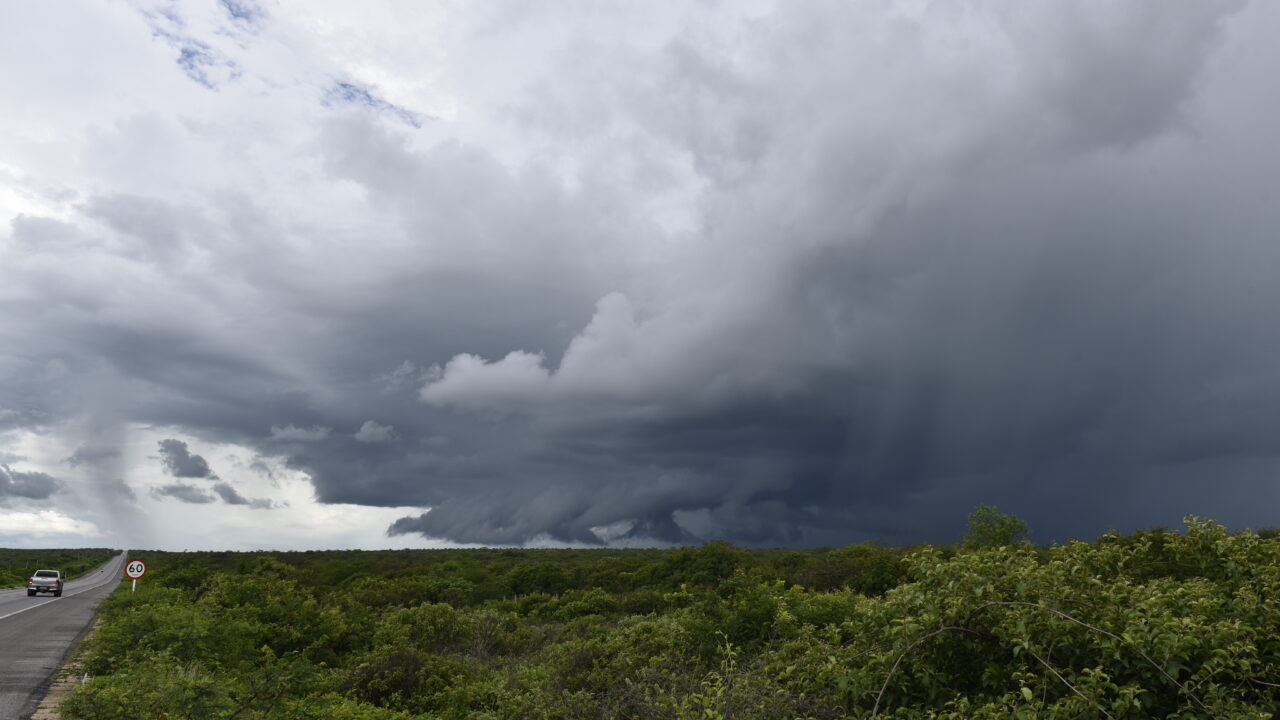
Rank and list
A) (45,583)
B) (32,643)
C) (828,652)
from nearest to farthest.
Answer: (828,652) < (32,643) < (45,583)

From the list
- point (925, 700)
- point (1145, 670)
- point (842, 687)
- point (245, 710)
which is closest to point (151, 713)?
point (245, 710)

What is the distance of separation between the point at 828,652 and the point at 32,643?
26.4 metres

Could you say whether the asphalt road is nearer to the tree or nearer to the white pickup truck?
the white pickup truck

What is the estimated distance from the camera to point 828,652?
9.27 metres

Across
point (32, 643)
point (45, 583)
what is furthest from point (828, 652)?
point (45, 583)

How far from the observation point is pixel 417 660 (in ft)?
62.3

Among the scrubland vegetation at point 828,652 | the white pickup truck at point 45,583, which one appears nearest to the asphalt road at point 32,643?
the scrubland vegetation at point 828,652

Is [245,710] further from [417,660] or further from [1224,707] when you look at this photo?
[1224,707]

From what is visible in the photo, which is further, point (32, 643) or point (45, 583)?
point (45, 583)

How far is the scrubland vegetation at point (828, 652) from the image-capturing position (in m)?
6.45

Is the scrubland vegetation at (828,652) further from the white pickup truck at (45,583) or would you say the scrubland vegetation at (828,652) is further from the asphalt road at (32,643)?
the white pickup truck at (45,583)

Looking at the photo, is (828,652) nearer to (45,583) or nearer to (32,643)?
(32,643)

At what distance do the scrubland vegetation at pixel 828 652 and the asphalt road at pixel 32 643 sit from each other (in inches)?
51.0

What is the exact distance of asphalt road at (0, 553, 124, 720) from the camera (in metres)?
15.8
